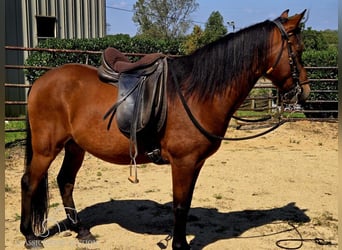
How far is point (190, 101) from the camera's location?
288cm

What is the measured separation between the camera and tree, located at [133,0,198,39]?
28938mm

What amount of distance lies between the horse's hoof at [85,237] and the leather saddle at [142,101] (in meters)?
1.10

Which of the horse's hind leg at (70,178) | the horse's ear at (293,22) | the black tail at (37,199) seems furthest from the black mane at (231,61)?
the black tail at (37,199)

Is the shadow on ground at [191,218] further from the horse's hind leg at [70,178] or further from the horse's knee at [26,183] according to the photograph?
the horse's knee at [26,183]

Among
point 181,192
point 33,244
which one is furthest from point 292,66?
point 33,244

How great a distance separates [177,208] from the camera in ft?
9.64

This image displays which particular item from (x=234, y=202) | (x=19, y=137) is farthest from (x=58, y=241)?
(x=19, y=137)

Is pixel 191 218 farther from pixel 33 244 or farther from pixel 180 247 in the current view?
pixel 33 244

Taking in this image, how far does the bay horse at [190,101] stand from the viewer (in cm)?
281

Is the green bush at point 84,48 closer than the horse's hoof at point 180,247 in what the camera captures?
No

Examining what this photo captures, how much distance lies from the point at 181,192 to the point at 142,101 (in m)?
0.75

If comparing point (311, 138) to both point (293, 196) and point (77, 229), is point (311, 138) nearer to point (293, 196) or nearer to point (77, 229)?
point (293, 196)

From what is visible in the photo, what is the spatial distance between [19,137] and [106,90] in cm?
514

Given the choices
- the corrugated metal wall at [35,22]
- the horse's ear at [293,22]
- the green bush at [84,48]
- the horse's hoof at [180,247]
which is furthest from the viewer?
the corrugated metal wall at [35,22]
